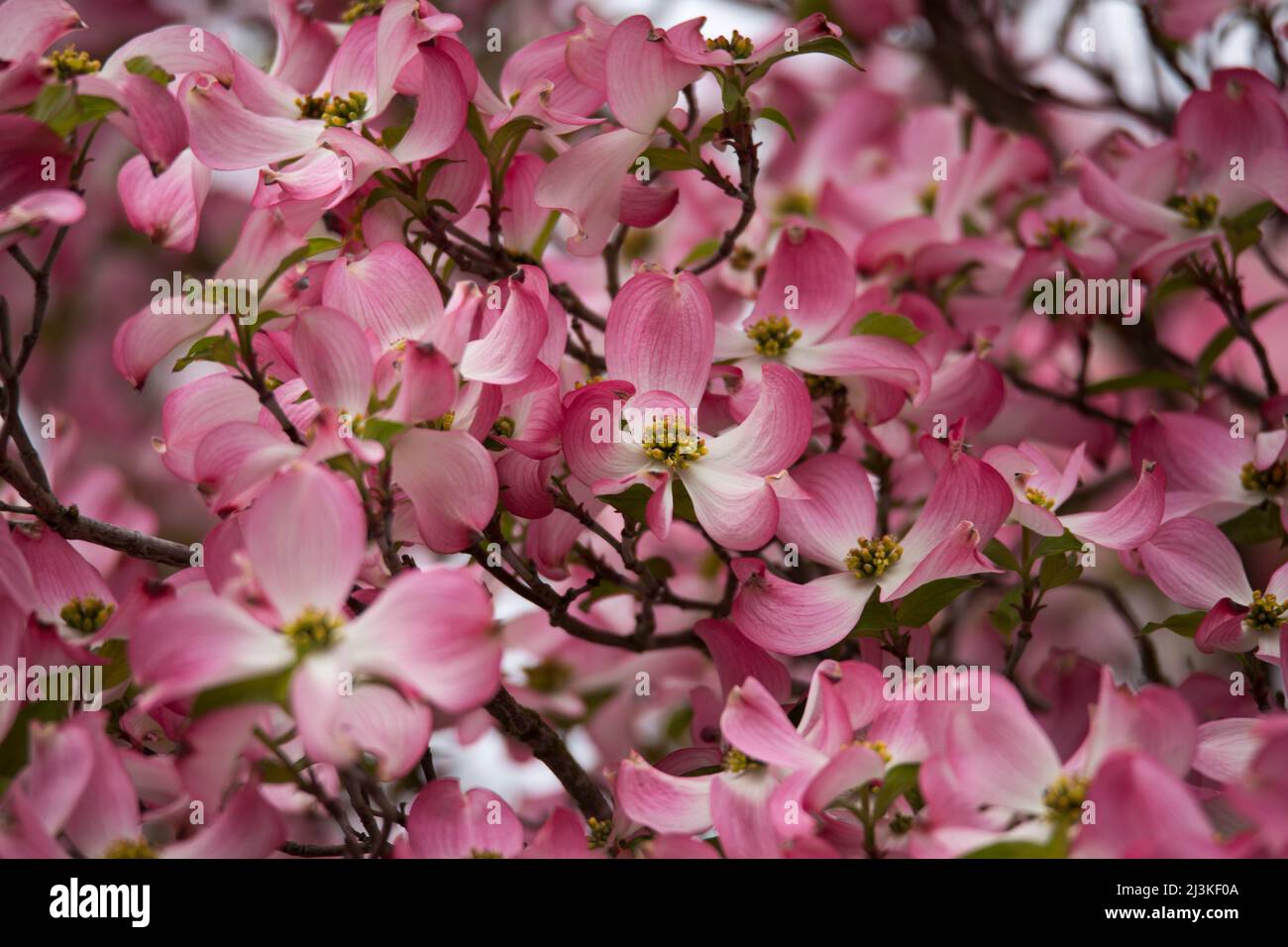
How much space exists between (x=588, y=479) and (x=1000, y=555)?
0.31m

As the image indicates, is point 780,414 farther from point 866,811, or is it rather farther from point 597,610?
point 597,610

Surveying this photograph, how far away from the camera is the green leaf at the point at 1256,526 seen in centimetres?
105

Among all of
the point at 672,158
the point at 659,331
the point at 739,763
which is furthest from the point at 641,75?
the point at 739,763

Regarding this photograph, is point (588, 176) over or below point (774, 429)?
over

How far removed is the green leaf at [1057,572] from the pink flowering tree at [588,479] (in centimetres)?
2

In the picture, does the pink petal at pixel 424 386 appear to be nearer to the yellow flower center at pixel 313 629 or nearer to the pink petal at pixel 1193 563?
the yellow flower center at pixel 313 629

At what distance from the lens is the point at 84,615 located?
909 mm

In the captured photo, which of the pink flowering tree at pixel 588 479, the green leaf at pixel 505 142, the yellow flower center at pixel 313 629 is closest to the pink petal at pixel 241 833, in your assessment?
the pink flowering tree at pixel 588 479

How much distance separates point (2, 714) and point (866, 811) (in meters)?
0.52

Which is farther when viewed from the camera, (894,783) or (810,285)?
(810,285)

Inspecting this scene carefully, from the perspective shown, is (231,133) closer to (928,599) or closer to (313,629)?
(313,629)

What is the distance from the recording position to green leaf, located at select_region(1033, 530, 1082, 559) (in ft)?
2.94
